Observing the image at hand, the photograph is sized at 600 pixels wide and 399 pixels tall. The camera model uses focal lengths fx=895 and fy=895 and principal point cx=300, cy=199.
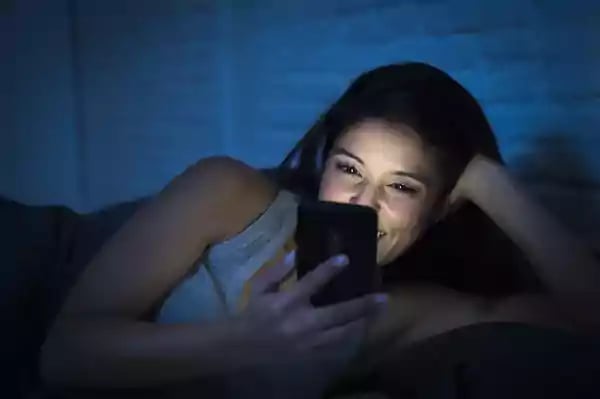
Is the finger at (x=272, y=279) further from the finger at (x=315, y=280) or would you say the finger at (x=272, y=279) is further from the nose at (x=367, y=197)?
the nose at (x=367, y=197)

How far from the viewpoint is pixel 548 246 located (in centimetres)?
92

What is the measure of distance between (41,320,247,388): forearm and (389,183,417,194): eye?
234 millimetres

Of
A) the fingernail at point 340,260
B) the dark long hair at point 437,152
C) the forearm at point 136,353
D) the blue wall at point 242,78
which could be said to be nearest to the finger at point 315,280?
the fingernail at point 340,260

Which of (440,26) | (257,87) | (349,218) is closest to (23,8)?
(257,87)

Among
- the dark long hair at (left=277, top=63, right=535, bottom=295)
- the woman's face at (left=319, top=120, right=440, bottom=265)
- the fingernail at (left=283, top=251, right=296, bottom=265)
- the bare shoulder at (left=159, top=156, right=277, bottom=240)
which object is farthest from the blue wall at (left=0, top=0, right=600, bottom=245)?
the fingernail at (left=283, top=251, right=296, bottom=265)

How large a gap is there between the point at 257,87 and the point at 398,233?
1.73 ft

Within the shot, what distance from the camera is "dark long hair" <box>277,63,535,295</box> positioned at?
883 mm

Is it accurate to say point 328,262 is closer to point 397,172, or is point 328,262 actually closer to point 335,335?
point 335,335

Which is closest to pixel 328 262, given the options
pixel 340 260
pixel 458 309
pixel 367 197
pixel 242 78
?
pixel 340 260

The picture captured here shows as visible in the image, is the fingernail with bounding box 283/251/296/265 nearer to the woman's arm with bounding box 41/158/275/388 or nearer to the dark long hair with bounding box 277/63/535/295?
the woman's arm with bounding box 41/158/275/388

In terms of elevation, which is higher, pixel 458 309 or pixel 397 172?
pixel 397 172

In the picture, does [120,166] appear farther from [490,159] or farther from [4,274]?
[490,159]

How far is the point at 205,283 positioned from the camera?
85 cm

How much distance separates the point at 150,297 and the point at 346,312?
0.20m
